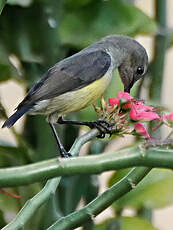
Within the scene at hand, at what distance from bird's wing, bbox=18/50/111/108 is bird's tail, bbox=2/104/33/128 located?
0.11 ft

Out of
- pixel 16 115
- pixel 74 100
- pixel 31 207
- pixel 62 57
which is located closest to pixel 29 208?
pixel 31 207

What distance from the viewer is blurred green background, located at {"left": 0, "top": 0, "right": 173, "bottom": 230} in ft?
6.86

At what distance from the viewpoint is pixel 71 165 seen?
92 cm

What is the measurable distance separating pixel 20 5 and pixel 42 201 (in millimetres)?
1218

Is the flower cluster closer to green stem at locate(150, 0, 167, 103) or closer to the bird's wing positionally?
the bird's wing

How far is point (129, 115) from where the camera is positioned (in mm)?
1188

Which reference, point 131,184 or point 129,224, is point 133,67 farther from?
point 131,184

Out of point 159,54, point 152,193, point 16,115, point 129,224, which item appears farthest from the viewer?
point 159,54

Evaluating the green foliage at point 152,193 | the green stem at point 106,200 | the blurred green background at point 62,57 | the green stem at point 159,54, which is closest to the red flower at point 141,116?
the green stem at point 106,200

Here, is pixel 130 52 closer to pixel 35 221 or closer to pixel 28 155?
pixel 28 155

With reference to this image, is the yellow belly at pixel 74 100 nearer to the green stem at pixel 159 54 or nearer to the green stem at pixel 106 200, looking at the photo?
the green stem at pixel 159 54

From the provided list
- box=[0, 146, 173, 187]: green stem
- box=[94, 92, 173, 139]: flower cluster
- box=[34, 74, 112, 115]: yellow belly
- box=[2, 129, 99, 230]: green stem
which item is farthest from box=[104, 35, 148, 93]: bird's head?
box=[0, 146, 173, 187]: green stem

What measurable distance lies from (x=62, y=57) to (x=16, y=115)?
2.34 ft

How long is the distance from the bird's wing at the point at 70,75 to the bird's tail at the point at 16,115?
3 centimetres
